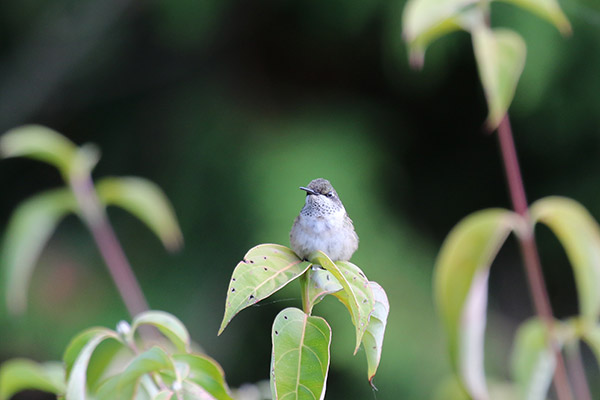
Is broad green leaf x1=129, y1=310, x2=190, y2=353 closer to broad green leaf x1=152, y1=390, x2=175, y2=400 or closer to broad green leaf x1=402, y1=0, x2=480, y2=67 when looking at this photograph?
broad green leaf x1=152, y1=390, x2=175, y2=400

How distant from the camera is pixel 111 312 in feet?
11.1

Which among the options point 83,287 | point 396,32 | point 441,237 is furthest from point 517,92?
point 83,287

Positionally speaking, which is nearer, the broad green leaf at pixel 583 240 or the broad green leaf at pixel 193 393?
the broad green leaf at pixel 193 393

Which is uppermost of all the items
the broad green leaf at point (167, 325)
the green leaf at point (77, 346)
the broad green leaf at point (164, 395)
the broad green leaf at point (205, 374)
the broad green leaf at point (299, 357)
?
the green leaf at point (77, 346)

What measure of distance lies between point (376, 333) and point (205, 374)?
20cm

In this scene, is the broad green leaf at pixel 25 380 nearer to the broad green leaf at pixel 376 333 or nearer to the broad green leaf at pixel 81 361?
the broad green leaf at pixel 81 361

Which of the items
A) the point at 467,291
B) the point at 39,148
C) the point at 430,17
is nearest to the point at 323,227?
the point at 467,291

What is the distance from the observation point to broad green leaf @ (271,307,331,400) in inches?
24.1

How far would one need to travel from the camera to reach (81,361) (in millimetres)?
712

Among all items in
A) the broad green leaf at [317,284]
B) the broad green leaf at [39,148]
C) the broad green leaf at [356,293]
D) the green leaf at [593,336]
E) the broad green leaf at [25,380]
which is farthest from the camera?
the broad green leaf at [39,148]

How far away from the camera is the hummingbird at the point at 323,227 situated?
3.32ft

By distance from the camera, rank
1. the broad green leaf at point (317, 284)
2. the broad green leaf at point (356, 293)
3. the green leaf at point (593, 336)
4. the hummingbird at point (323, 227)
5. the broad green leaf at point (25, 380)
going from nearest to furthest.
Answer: the broad green leaf at point (356, 293) < the broad green leaf at point (317, 284) < the broad green leaf at point (25, 380) < the hummingbird at point (323, 227) < the green leaf at point (593, 336)

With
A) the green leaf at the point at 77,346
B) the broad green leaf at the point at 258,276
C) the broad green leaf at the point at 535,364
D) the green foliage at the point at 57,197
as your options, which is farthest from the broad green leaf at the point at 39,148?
the broad green leaf at the point at 535,364

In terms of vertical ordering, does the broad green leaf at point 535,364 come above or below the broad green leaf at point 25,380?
below
